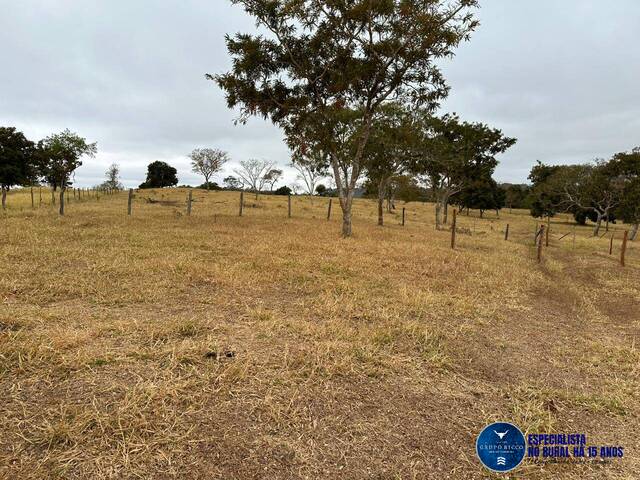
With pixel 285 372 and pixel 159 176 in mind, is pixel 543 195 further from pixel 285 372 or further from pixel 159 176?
pixel 159 176

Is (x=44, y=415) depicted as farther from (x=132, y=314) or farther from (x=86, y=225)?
(x=86, y=225)

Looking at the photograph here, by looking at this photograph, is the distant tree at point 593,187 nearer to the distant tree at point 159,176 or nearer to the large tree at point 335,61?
the large tree at point 335,61

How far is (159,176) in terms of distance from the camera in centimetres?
7788

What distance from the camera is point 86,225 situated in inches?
543

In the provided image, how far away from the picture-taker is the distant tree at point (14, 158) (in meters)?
36.8

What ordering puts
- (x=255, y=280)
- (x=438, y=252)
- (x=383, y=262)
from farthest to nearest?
(x=438, y=252)
(x=383, y=262)
(x=255, y=280)

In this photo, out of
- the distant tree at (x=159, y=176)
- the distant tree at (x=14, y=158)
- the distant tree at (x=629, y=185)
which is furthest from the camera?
the distant tree at (x=159, y=176)

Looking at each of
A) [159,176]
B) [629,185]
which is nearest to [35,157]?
[159,176]

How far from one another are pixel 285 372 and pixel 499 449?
2.00 m

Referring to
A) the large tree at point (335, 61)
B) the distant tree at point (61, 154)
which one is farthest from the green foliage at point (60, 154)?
the large tree at point (335, 61)

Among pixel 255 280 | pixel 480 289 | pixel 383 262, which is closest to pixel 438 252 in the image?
pixel 383 262

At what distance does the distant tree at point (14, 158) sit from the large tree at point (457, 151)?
3995cm

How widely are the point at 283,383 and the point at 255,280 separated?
160 inches

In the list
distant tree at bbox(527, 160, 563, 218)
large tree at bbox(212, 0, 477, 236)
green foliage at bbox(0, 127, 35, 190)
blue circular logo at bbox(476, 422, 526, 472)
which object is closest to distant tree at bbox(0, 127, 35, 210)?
green foliage at bbox(0, 127, 35, 190)
